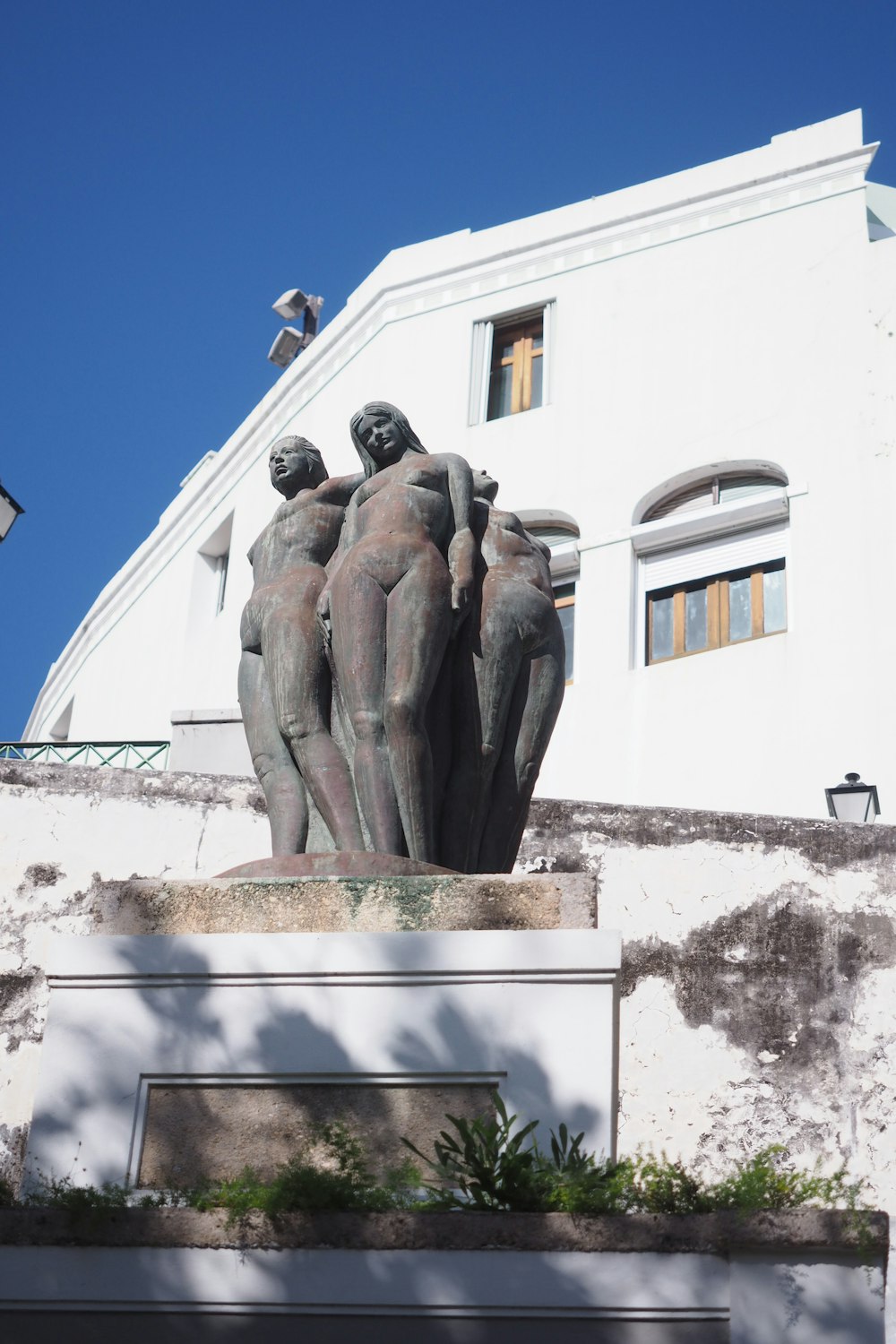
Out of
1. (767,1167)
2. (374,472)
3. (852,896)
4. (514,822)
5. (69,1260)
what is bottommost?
(69,1260)

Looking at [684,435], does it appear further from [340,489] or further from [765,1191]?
[765,1191]

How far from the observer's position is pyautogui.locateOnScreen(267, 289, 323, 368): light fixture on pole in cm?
2256

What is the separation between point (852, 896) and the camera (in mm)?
8258

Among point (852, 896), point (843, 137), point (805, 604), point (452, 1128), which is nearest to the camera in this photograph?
point (452, 1128)

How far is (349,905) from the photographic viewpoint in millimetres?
5145

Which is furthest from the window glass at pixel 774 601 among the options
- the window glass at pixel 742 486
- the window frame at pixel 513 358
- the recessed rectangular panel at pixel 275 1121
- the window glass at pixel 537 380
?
the recessed rectangular panel at pixel 275 1121

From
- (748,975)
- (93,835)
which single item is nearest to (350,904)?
(748,975)

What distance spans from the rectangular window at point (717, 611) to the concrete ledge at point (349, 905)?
1131 centimetres

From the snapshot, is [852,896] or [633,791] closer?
[852,896]

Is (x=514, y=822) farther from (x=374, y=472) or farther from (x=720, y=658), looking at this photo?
(x=720, y=658)

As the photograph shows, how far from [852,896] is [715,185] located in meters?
11.6

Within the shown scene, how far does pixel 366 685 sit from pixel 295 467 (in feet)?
3.59

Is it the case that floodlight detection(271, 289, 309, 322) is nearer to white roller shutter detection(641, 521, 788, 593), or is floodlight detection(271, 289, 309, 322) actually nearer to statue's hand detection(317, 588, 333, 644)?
white roller shutter detection(641, 521, 788, 593)

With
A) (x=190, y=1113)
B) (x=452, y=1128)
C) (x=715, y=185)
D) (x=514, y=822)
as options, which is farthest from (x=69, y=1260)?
(x=715, y=185)
